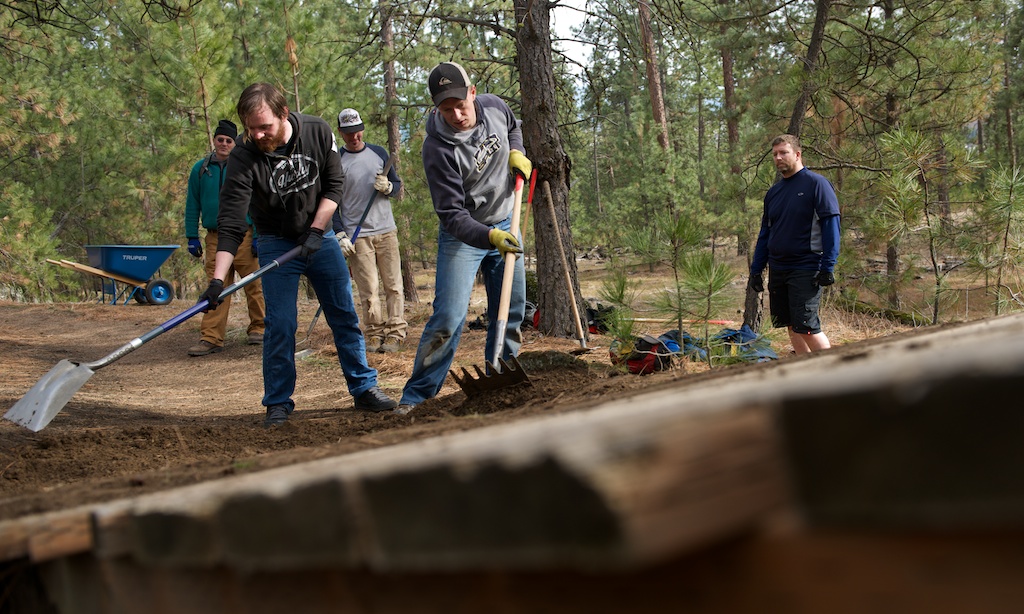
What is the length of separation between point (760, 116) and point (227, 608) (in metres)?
11.0

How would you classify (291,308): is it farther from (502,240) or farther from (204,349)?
(204,349)

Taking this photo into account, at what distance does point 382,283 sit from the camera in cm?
827

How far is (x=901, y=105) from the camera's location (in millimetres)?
11016

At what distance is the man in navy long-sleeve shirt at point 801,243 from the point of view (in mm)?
5371

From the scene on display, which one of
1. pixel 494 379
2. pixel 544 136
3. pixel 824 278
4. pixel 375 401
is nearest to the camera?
pixel 494 379

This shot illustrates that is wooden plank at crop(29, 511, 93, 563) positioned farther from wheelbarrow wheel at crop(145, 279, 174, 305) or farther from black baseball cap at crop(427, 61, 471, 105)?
wheelbarrow wheel at crop(145, 279, 174, 305)

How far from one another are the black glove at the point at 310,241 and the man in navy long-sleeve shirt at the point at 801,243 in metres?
3.06

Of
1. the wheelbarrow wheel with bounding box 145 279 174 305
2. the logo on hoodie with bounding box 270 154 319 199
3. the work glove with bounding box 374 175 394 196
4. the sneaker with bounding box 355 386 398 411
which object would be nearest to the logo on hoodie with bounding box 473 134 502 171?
the logo on hoodie with bounding box 270 154 319 199

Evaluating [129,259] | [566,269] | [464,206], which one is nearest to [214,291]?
[464,206]

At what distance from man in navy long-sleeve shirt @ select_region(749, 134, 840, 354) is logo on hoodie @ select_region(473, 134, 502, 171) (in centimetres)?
207

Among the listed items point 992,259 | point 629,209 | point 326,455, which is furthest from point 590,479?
point 629,209

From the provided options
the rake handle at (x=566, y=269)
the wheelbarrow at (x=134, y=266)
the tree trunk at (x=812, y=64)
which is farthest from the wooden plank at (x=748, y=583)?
the wheelbarrow at (x=134, y=266)

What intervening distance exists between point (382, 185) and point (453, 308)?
3628 millimetres

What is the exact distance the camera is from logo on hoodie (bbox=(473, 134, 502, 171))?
4.59 metres
